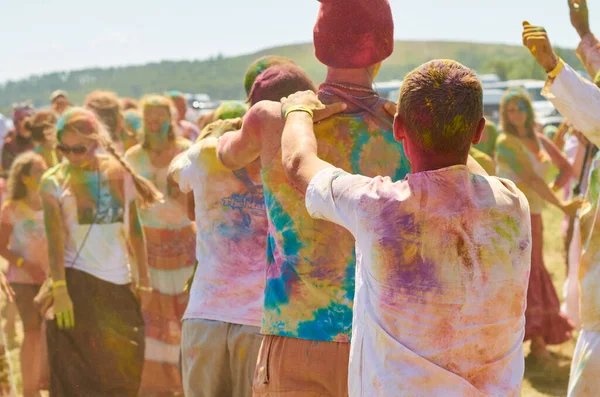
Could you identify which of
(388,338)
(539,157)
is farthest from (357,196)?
(539,157)

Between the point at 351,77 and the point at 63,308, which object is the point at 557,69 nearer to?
the point at 351,77

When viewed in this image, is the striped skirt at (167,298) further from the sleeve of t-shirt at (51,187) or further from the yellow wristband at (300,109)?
the yellow wristband at (300,109)

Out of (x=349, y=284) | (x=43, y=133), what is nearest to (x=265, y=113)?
(x=349, y=284)

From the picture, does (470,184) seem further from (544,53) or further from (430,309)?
(544,53)

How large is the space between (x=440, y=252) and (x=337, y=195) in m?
0.31

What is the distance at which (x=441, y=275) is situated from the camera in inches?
87.0

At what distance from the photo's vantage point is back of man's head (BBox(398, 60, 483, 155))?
223 centimetres

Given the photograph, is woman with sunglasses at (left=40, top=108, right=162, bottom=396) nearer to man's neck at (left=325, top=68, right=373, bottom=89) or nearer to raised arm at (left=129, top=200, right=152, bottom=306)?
raised arm at (left=129, top=200, right=152, bottom=306)

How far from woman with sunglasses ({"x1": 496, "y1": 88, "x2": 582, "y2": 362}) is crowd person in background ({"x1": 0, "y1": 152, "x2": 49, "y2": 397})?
3681mm

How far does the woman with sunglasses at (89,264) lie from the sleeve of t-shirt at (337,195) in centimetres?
300

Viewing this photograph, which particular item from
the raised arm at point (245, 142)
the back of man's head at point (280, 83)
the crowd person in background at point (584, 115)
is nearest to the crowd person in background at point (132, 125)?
the crowd person in background at point (584, 115)

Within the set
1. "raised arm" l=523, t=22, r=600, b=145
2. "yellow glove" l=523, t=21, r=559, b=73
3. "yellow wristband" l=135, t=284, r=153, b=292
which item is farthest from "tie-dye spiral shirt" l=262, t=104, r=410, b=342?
"yellow wristband" l=135, t=284, r=153, b=292

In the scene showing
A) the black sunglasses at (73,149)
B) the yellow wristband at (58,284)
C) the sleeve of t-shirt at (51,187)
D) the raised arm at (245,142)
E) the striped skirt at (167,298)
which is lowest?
the striped skirt at (167,298)

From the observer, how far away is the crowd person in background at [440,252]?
86.9 inches
